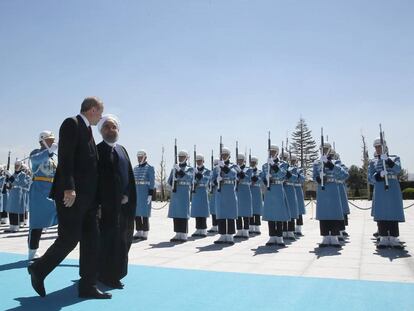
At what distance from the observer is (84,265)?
4.37 m

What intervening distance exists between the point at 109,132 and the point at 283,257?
4.10 m

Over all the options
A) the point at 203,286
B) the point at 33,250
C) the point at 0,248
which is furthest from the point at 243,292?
the point at 0,248

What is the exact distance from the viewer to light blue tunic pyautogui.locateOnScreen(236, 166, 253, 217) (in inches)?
431

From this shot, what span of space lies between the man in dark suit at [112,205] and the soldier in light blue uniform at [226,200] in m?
4.90

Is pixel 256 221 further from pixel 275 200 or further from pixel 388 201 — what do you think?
pixel 388 201

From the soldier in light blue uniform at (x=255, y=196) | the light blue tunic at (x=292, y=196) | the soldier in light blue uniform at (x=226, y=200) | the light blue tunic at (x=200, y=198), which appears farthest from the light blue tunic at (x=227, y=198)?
the soldier in light blue uniform at (x=255, y=196)

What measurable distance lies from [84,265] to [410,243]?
7782 mm

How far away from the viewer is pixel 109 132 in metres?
4.96

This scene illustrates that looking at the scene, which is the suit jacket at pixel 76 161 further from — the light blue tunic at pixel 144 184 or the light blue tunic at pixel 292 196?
the light blue tunic at pixel 292 196

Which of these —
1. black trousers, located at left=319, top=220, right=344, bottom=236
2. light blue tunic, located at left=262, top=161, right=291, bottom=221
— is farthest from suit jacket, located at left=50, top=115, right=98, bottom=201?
black trousers, located at left=319, top=220, right=344, bottom=236

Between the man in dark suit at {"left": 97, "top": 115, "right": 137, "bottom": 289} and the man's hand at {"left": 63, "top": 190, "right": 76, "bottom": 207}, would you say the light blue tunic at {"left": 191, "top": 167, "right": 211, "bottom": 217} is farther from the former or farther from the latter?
the man's hand at {"left": 63, "top": 190, "right": 76, "bottom": 207}

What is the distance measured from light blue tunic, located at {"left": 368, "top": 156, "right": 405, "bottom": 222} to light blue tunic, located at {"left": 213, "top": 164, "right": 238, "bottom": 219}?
3.09 metres

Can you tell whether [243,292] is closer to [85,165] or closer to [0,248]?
[85,165]

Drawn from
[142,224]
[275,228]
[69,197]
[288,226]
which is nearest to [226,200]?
[275,228]
